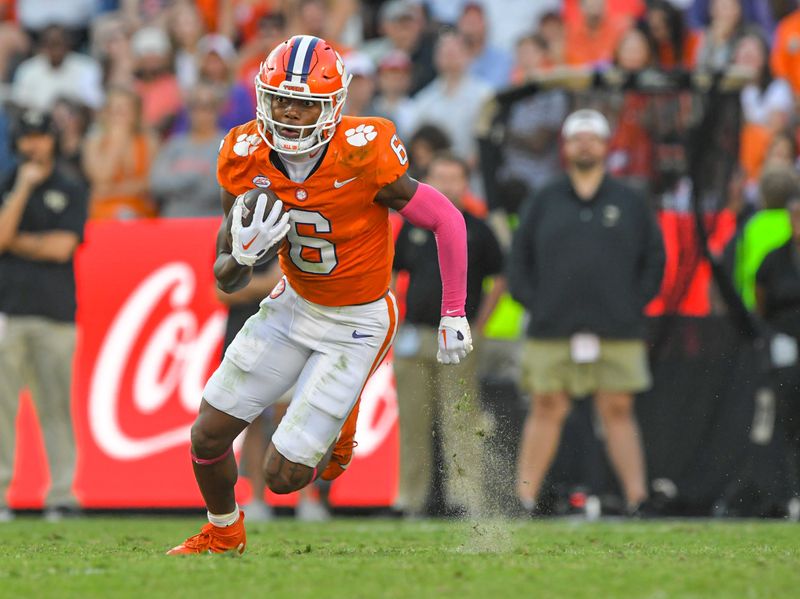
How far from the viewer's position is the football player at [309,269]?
22.2ft

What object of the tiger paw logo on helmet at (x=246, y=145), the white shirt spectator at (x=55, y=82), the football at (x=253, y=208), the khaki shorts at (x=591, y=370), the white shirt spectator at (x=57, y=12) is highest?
the white shirt spectator at (x=57, y=12)

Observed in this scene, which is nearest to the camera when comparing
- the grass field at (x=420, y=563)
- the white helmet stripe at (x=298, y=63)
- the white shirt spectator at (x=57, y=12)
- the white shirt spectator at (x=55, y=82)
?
the grass field at (x=420, y=563)

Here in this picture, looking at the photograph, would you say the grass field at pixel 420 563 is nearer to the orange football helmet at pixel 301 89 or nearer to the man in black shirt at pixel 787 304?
the man in black shirt at pixel 787 304

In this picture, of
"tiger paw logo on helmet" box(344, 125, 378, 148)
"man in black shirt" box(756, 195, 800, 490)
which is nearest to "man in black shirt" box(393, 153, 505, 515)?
"man in black shirt" box(756, 195, 800, 490)

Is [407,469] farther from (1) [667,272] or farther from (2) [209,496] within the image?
(2) [209,496]

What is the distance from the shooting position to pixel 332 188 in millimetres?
6898

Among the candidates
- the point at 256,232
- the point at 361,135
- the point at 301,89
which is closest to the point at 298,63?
the point at 301,89

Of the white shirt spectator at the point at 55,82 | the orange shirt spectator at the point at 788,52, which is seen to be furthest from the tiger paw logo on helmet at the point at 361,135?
the white shirt spectator at the point at 55,82

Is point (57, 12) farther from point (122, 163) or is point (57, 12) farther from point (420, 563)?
point (420, 563)

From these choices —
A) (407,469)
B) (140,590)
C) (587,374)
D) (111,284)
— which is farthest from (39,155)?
(140,590)

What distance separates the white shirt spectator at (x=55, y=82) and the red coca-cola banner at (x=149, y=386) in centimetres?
440

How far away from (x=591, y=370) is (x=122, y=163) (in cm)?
518

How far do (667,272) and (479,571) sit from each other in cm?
565

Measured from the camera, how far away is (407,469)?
10734mm
